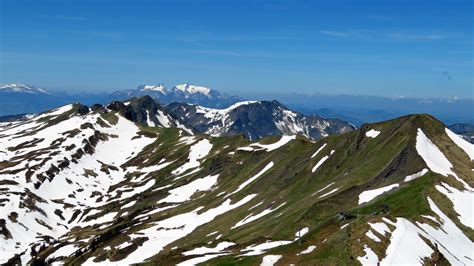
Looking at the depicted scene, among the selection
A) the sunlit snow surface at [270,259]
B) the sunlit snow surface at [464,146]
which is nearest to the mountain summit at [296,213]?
the sunlit snow surface at [270,259]

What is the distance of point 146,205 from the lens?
17938cm

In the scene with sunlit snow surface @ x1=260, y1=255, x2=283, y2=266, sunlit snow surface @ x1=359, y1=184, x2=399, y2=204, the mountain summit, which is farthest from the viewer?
sunlit snow surface @ x1=359, y1=184, x2=399, y2=204

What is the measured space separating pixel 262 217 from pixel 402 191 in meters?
37.4

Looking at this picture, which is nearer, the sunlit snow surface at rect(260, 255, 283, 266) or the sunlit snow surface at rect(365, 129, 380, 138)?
the sunlit snow surface at rect(260, 255, 283, 266)

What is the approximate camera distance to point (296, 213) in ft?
334

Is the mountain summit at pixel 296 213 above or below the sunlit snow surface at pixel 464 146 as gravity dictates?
below

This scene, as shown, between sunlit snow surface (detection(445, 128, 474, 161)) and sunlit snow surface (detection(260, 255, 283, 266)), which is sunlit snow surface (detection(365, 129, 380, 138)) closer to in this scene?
sunlit snow surface (detection(445, 128, 474, 161))

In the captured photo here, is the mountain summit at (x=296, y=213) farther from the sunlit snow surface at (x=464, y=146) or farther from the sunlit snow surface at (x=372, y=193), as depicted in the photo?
the sunlit snow surface at (x=464, y=146)

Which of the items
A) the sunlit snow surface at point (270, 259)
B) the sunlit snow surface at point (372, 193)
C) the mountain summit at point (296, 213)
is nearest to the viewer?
the sunlit snow surface at point (270, 259)

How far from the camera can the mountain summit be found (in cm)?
6400

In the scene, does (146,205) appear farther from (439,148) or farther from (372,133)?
(439,148)

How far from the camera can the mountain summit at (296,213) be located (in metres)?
64.0

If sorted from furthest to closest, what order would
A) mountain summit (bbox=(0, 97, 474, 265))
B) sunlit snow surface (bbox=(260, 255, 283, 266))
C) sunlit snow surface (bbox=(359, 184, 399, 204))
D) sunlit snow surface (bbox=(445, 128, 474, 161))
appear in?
sunlit snow surface (bbox=(445, 128, 474, 161)) → sunlit snow surface (bbox=(359, 184, 399, 204)) → mountain summit (bbox=(0, 97, 474, 265)) → sunlit snow surface (bbox=(260, 255, 283, 266))

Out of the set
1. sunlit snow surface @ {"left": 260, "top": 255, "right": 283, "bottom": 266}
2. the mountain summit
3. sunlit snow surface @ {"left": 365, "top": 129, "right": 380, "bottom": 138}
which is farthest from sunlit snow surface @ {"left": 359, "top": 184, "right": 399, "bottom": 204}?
sunlit snow surface @ {"left": 365, "top": 129, "right": 380, "bottom": 138}
